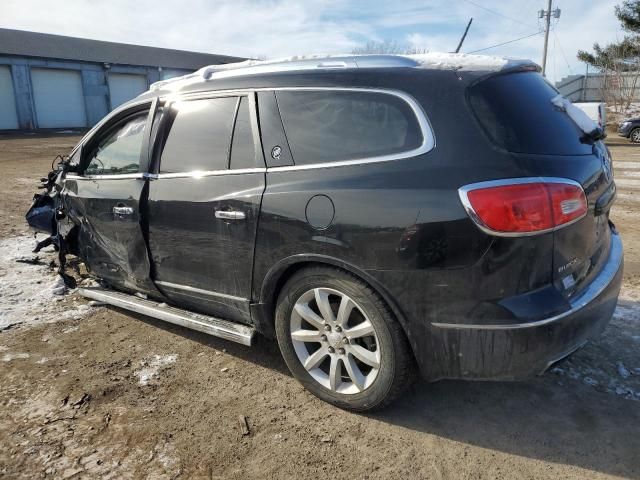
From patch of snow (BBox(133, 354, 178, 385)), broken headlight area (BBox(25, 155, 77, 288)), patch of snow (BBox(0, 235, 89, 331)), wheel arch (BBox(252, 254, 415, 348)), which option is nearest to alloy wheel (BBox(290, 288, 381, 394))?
wheel arch (BBox(252, 254, 415, 348))

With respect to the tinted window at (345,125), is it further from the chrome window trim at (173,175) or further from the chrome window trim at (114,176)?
the chrome window trim at (114,176)

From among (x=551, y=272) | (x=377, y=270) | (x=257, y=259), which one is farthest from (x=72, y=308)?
(x=551, y=272)

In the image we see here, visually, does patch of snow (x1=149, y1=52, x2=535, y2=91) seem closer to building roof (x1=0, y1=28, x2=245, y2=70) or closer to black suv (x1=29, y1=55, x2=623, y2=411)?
black suv (x1=29, y1=55, x2=623, y2=411)

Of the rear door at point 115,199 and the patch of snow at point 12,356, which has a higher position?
the rear door at point 115,199

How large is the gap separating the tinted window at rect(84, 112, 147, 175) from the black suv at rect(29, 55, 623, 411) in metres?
0.30

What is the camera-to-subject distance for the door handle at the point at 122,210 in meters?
3.69

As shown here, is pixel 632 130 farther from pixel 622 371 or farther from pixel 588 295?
pixel 588 295

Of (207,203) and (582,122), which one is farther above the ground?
(582,122)

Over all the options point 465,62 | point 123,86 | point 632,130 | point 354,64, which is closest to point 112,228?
point 354,64

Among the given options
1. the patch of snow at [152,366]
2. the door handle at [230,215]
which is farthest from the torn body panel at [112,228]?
the door handle at [230,215]

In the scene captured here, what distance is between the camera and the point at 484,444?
8.50ft

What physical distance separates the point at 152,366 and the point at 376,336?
1.74 metres

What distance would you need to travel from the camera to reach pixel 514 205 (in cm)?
224

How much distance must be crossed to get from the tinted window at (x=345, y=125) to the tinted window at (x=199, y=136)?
460 millimetres
